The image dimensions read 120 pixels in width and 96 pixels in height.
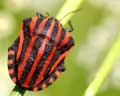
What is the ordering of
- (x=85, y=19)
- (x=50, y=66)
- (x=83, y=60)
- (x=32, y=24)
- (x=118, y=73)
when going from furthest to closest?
(x=85, y=19) < (x=83, y=60) < (x=118, y=73) < (x=32, y=24) < (x=50, y=66)

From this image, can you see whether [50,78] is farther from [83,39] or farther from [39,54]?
[83,39]

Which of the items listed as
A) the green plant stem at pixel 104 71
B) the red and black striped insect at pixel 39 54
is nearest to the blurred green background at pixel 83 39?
the red and black striped insect at pixel 39 54

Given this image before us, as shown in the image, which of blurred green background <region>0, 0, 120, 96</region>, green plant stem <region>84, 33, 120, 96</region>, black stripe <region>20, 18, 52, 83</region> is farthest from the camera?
blurred green background <region>0, 0, 120, 96</region>

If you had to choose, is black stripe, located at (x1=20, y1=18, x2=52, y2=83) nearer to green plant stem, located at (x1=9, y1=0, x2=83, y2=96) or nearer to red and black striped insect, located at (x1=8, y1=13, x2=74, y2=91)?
red and black striped insect, located at (x1=8, y1=13, x2=74, y2=91)

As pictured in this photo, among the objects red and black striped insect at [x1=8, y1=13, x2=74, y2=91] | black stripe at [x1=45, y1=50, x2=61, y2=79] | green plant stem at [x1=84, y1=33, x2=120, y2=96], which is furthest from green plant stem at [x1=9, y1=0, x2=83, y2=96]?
black stripe at [x1=45, y1=50, x2=61, y2=79]

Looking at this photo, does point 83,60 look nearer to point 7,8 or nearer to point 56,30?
point 7,8

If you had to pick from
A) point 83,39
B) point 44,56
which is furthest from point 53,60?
point 83,39

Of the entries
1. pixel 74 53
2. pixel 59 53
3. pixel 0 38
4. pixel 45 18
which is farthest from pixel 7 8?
pixel 59 53

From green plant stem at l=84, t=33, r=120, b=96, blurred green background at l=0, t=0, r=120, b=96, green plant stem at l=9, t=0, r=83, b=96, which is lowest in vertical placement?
blurred green background at l=0, t=0, r=120, b=96
